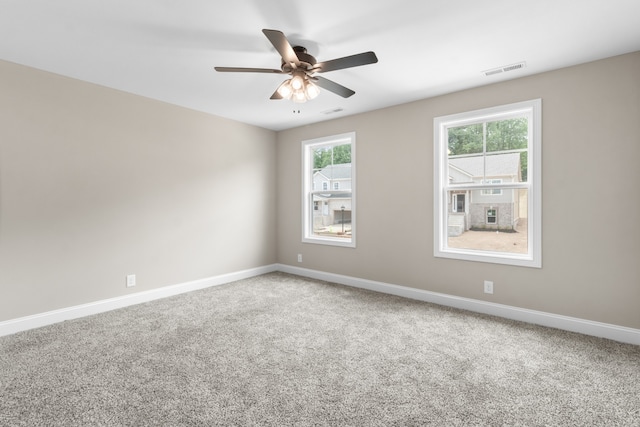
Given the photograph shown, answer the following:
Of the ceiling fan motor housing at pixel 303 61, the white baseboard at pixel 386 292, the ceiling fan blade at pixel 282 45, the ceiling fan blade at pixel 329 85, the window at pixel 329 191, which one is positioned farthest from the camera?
the window at pixel 329 191

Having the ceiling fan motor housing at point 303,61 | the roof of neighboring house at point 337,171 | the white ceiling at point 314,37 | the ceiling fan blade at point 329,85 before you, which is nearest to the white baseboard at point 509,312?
the roof of neighboring house at point 337,171

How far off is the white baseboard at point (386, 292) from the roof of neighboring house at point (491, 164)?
1.43 metres

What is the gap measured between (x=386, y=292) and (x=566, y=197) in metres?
2.24

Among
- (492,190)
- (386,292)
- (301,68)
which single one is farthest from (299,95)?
(386,292)

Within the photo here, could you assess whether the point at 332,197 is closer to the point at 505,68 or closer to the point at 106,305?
the point at 505,68

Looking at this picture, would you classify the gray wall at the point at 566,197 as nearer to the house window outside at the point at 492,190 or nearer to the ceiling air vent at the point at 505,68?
the ceiling air vent at the point at 505,68

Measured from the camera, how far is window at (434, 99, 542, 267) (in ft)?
10.3


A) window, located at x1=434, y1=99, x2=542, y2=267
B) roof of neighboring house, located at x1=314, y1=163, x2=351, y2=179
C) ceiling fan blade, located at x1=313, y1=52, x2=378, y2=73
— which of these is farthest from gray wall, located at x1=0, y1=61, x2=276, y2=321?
window, located at x1=434, y1=99, x2=542, y2=267

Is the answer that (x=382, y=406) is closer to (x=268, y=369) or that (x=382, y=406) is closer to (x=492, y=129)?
(x=268, y=369)

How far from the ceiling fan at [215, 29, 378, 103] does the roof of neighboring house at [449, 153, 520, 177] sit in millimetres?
1697

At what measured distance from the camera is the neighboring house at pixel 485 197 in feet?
10.9

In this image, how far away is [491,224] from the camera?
A: 3.49m

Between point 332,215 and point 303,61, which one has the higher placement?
point 303,61

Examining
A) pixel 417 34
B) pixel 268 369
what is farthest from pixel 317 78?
pixel 268 369
